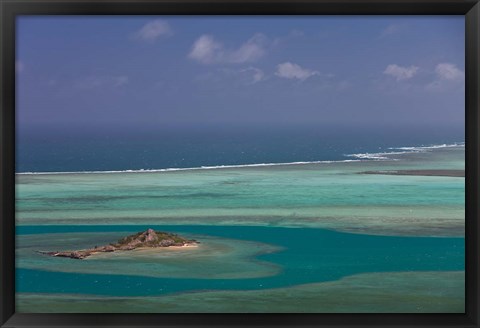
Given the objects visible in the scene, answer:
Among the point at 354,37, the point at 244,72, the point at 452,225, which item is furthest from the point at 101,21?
the point at 452,225

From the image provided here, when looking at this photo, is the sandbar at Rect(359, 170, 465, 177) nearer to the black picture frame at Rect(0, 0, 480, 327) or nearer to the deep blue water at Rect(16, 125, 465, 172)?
the deep blue water at Rect(16, 125, 465, 172)

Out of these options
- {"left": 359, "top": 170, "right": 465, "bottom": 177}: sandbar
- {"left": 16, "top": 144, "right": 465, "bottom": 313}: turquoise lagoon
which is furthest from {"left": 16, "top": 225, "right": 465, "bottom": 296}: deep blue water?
{"left": 359, "top": 170, "right": 465, "bottom": 177}: sandbar

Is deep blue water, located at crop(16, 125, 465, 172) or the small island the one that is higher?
deep blue water, located at crop(16, 125, 465, 172)

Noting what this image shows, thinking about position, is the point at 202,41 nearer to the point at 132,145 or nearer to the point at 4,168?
the point at 132,145

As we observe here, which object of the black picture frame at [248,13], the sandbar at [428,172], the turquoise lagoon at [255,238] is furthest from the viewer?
the sandbar at [428,172]

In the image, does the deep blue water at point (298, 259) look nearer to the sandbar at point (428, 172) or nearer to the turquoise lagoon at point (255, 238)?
the turquoise lagoon at point (255, 238)

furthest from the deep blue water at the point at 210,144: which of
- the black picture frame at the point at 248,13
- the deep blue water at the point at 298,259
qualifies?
the black picture frame at the point at 248,13

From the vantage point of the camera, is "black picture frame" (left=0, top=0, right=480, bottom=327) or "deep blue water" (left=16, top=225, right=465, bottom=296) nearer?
"black picture frame" (left=0, top=0, right=480, bottom=327)
